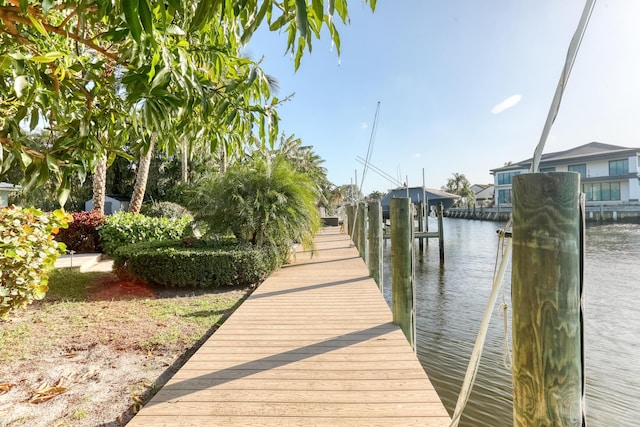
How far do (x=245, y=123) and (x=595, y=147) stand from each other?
58.4 metres

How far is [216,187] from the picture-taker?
7.78m

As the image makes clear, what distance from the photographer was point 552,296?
140 cm

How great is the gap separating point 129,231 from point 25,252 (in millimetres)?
7029

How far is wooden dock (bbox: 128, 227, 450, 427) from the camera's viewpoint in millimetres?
2279

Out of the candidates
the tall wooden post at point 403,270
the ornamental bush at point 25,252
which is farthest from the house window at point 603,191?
the ornamental bush at point 25,252

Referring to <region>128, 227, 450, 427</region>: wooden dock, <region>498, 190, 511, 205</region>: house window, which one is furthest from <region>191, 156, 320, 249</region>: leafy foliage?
<region>498, 190, 511, 205</region>: house window

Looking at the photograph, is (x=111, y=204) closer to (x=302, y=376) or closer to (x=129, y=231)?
(x=129, y=231)

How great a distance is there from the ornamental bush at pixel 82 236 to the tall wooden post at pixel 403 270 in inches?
418

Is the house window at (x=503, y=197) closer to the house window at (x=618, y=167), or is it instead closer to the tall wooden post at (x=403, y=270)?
the house window at (x=618, y=167)

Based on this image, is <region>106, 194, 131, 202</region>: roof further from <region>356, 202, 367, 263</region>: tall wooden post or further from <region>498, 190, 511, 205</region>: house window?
<region>498, 190, 511, 205</region>: house window

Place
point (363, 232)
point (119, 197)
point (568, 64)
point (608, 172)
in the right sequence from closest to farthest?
point (568, 64), point (363, 232), point (119, 197), point (608, 172)

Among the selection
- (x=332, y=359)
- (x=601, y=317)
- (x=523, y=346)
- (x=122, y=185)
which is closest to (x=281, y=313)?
(x=332, y=359)

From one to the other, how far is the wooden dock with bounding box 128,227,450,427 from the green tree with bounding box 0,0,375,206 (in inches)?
64.3

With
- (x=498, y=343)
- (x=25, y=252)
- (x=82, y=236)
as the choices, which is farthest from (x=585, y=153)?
(x=25, y=252)
